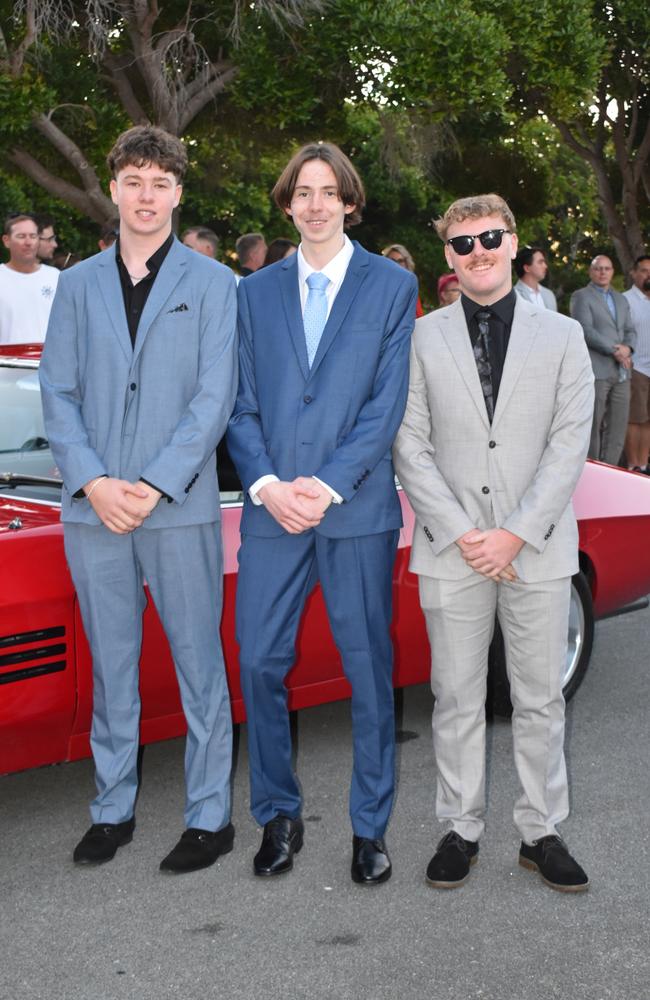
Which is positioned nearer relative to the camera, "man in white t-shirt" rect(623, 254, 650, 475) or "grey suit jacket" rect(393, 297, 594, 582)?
"grey suit jacket" rect(393, 297, 594, 582)

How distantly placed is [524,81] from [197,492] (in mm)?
13983

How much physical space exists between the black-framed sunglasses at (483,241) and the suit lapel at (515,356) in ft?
0.76

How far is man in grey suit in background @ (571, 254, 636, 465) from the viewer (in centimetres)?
1109

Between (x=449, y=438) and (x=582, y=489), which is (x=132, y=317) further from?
(x=582, y=489)

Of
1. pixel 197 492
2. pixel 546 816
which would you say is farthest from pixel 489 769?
pixel 197 492

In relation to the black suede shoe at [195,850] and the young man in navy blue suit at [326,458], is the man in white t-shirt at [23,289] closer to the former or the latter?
the young man in navy blue suit at [326,458]

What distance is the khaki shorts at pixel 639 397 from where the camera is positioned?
39.7 ft

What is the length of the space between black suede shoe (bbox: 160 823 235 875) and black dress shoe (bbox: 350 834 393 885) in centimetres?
42

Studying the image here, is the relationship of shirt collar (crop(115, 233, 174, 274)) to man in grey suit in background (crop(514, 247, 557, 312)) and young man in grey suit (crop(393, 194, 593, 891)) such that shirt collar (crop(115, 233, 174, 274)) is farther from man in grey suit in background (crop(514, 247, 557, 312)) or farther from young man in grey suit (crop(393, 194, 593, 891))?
man in grey suit in background (crop(514, 247, 557, 312))

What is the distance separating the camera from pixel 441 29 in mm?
13922

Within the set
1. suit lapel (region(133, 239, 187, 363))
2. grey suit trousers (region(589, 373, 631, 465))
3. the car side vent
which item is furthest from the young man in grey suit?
grey suit trousers (region(589, 373, 631, 465))

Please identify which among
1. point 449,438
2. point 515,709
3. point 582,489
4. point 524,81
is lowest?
point 515,709

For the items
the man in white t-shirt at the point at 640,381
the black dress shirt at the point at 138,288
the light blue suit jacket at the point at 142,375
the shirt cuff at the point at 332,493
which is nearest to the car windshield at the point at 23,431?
the light blue suit jacket at the point at 142,375

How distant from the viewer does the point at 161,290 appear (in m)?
3.64
